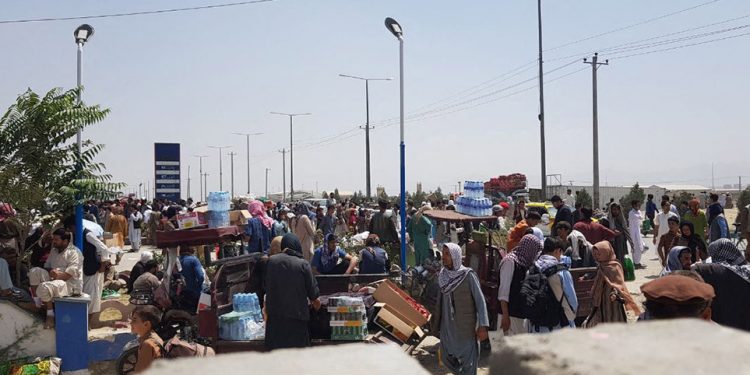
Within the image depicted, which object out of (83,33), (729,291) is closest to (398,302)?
(729,291)

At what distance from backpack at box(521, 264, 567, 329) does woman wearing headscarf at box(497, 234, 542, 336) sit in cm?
14

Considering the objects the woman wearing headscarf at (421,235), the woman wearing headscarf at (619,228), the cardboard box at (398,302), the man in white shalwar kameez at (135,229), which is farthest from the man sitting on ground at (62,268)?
the man in white shalwar kameez at (135,229)

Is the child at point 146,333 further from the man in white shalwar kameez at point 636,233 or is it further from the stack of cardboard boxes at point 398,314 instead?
the man in white shalwar kameez at point 636,233

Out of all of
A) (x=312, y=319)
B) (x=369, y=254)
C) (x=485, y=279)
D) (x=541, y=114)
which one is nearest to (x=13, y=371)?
(x=312, y=319)

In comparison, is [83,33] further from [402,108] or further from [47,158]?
[402,108]

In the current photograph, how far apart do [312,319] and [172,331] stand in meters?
1.88

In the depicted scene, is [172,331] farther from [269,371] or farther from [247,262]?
[269,371]

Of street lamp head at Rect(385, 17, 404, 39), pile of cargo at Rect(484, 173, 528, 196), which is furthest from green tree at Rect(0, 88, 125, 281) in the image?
pile of cargo at Rect(484, 173, 528, 196)

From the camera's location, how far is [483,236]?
9359 millimetres

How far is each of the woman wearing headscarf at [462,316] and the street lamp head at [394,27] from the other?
7.32m

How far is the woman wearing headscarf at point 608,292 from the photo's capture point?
7535 millimetres

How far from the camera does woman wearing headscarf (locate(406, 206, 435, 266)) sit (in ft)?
48.0

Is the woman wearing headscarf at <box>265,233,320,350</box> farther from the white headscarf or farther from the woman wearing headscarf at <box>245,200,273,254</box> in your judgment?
the woman wearing headscarf at <box>245,200,273,254</box>

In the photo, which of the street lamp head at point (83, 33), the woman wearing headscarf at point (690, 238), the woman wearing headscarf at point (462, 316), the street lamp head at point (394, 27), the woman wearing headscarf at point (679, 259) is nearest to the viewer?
Answer: the woman wearing headscarf at point (462, 316)
